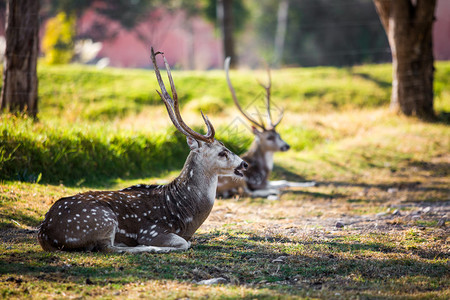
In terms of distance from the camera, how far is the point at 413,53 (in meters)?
14.1

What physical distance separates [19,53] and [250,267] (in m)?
7.10

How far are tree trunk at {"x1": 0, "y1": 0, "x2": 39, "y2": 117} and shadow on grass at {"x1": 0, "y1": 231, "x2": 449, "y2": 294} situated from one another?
499 cm

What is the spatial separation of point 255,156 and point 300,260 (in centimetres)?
531

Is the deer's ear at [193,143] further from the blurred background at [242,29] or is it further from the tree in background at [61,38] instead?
the tree in background at [61,38]

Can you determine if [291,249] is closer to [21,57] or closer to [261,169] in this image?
[261,169]

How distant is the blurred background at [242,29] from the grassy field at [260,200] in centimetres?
1076

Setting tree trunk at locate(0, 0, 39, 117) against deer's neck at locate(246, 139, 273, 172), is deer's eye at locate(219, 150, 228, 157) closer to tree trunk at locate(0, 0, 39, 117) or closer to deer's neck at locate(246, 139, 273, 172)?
deer's neck at locate(246, 139, 273, 172)

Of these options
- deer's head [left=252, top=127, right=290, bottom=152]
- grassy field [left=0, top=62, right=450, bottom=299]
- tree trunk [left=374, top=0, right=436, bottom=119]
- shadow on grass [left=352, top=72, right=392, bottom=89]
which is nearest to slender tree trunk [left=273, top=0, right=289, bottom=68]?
shadow on grass [left=352, top=72, right=392, bottom=89]

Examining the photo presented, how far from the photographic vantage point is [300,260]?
17.9 feet

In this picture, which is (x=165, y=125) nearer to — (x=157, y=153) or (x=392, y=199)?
(x=157, y=153)

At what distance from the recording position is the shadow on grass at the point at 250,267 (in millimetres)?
4691

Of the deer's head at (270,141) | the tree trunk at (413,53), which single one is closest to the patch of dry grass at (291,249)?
the deer's head at (270,141)

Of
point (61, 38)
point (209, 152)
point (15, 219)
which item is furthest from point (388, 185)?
point (61, 38)

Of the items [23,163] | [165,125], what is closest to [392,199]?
[165,125]
